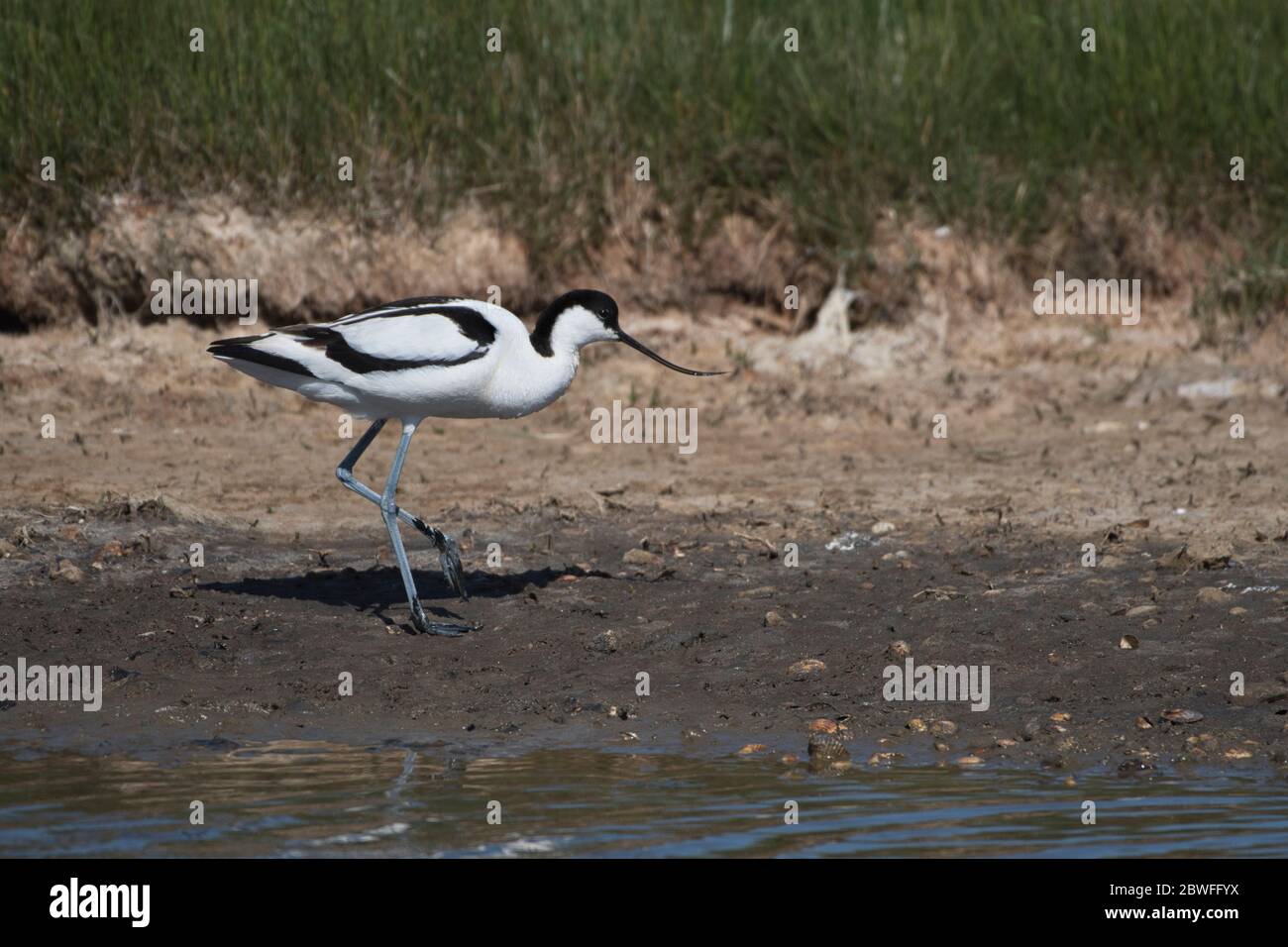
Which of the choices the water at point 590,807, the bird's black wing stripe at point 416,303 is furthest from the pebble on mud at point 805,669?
the bird's black wing stripe at point 416,303

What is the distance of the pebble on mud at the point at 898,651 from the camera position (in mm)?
6793

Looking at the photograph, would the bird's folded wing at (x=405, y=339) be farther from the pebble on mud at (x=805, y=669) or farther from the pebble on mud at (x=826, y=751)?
the pebble on mud at (x=826, y=751)

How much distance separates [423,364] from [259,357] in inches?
26.3

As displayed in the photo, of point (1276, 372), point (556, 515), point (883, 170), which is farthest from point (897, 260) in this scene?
point (556, 515)

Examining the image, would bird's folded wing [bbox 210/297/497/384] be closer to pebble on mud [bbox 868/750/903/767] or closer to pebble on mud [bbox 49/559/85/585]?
pebble on mud [bbox 49/559/85/585]

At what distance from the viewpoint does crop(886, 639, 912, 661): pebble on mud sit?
6793 millimetres

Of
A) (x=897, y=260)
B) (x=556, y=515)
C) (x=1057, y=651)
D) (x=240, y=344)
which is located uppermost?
(x=897, y=260)

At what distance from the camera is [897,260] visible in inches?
446

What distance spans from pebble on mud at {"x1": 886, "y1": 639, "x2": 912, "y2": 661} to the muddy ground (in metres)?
0.06

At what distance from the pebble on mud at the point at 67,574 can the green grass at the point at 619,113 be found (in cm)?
375

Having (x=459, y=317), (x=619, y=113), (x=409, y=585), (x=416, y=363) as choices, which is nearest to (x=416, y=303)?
(x=459, y=317)

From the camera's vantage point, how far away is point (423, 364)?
7.23m
